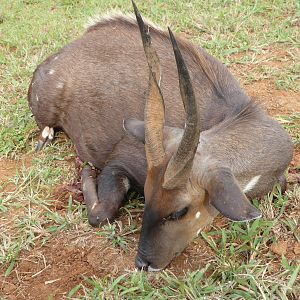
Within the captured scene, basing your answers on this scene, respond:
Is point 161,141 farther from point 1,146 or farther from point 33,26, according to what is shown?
point 33,26

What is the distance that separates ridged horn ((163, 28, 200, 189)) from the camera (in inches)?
119

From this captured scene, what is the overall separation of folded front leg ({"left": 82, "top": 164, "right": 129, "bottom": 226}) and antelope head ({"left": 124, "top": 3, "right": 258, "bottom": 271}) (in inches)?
28.6

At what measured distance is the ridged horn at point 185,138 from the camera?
9.90 ft

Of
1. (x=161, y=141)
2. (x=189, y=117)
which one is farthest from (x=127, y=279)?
(x=189, y=117)

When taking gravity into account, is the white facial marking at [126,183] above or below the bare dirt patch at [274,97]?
below

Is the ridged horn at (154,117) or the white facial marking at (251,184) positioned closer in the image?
the ridged horn at (154,117)

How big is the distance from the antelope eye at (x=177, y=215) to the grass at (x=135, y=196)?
401 mm

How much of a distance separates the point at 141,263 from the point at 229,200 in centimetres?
82

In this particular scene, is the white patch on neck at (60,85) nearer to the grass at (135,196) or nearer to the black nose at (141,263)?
the grass at (135,196)

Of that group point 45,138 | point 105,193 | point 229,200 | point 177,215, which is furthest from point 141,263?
point 45,138

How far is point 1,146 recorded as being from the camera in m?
5.35

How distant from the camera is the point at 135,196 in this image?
4.62m

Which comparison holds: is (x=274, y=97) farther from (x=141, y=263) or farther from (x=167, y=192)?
(x=141, y=263)

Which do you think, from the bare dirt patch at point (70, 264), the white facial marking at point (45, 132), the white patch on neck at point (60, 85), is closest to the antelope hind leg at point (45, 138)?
the white facial marking at point (45, 132)
